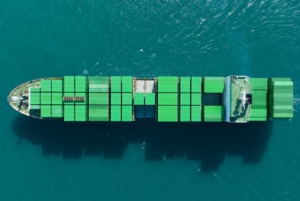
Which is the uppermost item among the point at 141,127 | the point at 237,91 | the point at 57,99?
the point at 237,91

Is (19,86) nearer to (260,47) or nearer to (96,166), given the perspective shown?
(96,166)

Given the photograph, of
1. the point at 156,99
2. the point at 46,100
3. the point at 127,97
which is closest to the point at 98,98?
the point at 127,97

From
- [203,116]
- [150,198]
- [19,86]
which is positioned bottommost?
[150,198]

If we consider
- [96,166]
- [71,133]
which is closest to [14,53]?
[71,133]

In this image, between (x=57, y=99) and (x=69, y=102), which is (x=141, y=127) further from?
(x=57, y=99)

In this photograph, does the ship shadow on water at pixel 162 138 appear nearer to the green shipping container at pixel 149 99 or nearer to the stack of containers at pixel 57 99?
the stack of containers at pixel 57 99

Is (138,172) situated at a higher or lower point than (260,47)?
lower

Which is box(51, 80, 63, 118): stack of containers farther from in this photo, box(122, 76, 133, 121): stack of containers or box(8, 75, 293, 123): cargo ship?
box(122, 76, 133, 121): stack of containers
